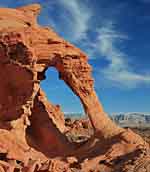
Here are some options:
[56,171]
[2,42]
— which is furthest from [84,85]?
[56,171]

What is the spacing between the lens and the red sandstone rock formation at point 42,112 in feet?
72.0

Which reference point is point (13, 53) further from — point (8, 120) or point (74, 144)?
point (74, 144)

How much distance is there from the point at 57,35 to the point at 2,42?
15.1 feet

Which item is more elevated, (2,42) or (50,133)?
(2,42)

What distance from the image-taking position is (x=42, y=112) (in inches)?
1072

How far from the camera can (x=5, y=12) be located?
26.5 meters

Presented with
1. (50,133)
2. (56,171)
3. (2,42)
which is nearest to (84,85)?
(50,133)

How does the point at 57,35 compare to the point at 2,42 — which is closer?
the point at 2,42

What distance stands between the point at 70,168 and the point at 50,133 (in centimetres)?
524

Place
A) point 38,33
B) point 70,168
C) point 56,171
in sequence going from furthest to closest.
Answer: point 38,33 → point 70,168 → point 56,171

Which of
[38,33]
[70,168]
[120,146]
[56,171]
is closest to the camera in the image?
[56,171]

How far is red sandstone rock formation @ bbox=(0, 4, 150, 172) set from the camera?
22.0m

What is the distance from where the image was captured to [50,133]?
26.5 m

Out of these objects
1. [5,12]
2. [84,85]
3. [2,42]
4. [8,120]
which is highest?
[5,12]
